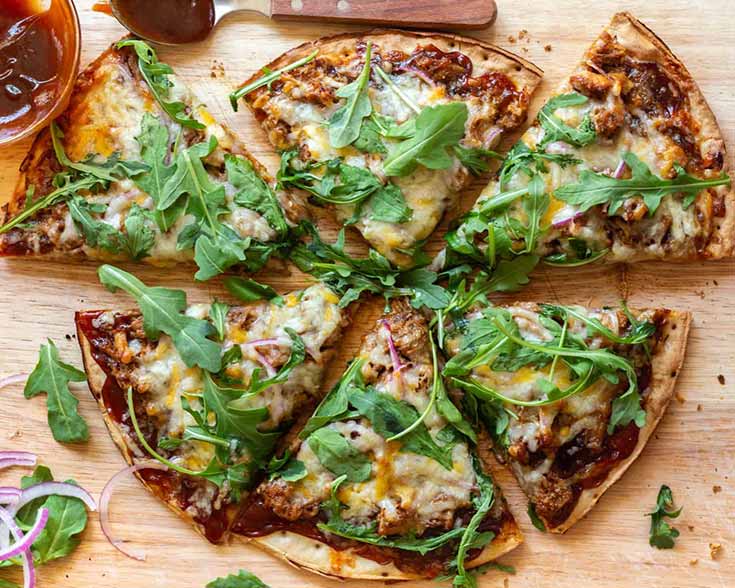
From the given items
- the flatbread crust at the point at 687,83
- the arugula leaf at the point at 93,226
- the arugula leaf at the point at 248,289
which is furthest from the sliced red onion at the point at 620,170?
the arugula leaf at the point at 93,226

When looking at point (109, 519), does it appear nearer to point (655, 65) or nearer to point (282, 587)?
point (282, 587)

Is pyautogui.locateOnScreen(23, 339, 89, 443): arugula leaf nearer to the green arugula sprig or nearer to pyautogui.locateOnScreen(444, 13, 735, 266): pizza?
the green arugula sprig

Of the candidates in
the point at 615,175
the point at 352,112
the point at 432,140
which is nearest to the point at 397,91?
the point at 352,112

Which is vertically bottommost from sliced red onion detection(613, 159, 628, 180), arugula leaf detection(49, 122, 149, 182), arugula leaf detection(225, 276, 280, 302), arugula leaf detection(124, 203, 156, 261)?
arugula leaf detection(225, 276, 280, 302)

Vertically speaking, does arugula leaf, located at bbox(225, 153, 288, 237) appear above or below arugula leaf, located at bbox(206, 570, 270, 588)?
above

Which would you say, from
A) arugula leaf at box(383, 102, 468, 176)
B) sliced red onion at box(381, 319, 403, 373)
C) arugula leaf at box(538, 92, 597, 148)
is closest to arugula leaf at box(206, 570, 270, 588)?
sliced red onion at box(381, 319, 403, 373)
